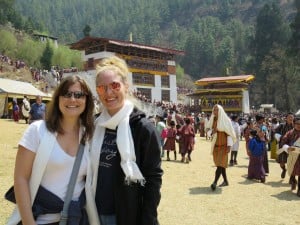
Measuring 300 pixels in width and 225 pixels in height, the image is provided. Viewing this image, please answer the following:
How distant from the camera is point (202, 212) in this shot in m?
6.08

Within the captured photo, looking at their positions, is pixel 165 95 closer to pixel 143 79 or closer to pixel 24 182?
pixel 143 79

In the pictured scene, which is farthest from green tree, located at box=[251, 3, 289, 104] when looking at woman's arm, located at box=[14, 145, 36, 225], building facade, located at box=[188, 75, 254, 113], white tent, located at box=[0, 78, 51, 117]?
woman's arm, located at box=[14, 145, 36, 225]

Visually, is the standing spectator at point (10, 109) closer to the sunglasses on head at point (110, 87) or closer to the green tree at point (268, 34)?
the sunglasses on head at point (110, 87)

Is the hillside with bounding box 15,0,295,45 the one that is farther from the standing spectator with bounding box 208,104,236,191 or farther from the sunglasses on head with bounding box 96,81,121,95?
the sunglasses on head with bounding box 96,81,121,95

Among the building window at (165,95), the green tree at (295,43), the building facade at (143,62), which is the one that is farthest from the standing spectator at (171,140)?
the green tree at (295,43)

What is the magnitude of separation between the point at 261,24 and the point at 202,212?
6326 cm

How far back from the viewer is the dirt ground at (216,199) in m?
5.71

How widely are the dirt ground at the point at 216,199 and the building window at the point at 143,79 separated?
30.4m

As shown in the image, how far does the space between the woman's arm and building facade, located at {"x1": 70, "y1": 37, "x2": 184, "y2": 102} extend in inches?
1432

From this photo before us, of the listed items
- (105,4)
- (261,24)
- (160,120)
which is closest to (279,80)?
(261,24)

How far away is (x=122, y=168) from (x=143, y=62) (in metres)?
39.9

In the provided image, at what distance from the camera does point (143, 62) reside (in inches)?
1644

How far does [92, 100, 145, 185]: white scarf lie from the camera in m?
2.27

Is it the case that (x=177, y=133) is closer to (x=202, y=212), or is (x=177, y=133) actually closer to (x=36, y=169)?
(x=202, y=212)
